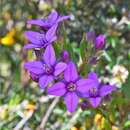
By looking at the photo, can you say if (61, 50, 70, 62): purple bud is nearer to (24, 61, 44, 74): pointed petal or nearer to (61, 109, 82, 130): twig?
(24, 61, 44, 74): pointed petal

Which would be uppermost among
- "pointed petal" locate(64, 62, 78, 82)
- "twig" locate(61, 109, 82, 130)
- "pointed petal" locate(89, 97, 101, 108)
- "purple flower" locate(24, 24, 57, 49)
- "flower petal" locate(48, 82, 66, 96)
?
"purple flower" locate(24, 24, 57, 49)

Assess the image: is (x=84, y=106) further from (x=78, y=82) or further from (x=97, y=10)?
(x=97, y=10)

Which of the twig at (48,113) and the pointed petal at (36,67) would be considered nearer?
the pointed petal at (36,67)

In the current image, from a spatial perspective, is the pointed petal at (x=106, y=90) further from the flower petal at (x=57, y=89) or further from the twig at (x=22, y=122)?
the twig at (x=22, y=122)

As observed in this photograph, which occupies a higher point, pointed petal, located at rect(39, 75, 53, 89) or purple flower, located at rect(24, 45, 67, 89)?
purple flower, located at rect(24, 45, 67, 89)

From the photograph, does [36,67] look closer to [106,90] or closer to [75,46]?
[106,90]

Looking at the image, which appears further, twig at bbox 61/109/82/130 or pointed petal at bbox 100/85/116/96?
twig at bbox 61/109/82/130

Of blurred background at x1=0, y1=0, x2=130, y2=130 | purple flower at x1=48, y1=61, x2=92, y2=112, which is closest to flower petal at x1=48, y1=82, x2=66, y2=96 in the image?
purple flower at x1=48, y1=61, x2=92, y2=112

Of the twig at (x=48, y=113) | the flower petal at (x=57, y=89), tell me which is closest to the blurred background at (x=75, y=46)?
the twig at (x=48, y=113)

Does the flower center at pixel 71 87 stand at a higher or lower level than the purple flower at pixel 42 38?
lower
